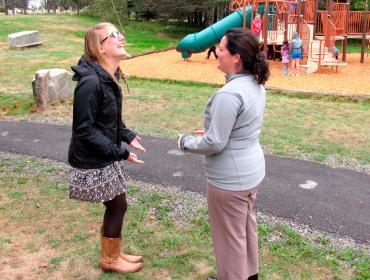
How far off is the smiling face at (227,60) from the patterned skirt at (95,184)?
1.05 meters

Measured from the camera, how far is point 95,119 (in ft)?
9.51

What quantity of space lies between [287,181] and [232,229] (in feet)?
8.33

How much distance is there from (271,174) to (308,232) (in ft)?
4.55

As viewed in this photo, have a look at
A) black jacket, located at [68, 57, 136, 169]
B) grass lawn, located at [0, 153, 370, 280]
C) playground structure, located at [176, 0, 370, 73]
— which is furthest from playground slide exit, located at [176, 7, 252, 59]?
black jacket, located at [68, 57, 136, 169]

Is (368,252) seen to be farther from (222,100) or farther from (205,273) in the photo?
(222,100)

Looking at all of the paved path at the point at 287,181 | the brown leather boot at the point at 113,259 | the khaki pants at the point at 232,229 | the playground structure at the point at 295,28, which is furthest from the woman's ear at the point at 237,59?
the playground structure at the point at 295,28

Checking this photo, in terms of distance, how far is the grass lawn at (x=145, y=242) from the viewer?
3.46 meters

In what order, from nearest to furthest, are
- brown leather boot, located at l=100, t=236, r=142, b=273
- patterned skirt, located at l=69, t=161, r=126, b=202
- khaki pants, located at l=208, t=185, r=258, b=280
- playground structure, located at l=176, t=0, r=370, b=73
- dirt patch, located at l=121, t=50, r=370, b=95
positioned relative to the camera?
khaki pants, located at l=208, t=185, r=258, b=280 → patterned skirt, located at l=69, t=161, r=126, b=202 → brown leather boot, located at l=100, t=236, r=142, b=273 → dirt patch, located at l=121, t=50, r=370, b=95 → playground structure, located at l=176, t=0, r=370, b=73

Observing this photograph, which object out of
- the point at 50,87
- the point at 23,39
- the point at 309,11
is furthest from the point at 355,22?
the point at 50,87

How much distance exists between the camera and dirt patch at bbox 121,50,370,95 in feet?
39.1

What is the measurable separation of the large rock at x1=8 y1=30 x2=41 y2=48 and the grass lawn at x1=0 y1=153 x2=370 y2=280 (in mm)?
16663

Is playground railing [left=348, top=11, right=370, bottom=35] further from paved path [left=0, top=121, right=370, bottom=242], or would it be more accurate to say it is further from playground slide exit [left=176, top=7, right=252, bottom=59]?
paved path [left=0, top=121, right=370, bottom=242]

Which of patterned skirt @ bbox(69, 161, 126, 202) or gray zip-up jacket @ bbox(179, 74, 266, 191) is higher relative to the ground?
gray zip-up jacket @ bbox(179, 74, 266, 191)

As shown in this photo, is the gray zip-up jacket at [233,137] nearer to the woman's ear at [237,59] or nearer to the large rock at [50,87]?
the woman's ear at [237,59]
